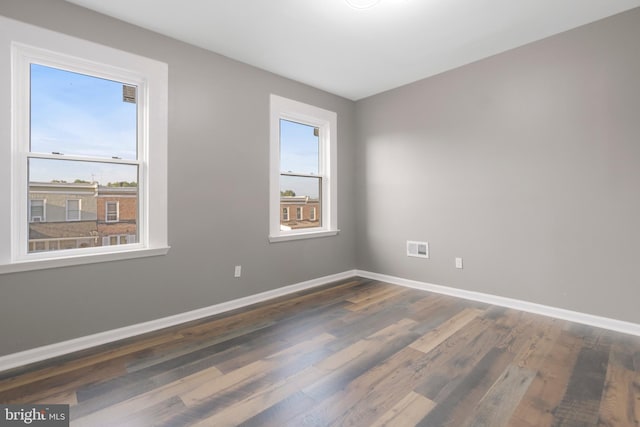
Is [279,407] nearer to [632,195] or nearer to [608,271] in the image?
[608,271]

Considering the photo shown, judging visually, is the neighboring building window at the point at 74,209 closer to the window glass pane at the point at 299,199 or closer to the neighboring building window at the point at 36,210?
the neighboring building window at the point at 36,210

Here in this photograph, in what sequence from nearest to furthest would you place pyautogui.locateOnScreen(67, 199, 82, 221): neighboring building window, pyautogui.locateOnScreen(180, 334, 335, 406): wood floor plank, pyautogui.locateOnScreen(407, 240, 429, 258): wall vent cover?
1. pyautogui.locateOnScreen(180, 334, 335, 406): wood floor plank
2. pyautogui.locateOnScreen(67, 199, 82, 221): neighboring building window
3. pyautogui.locateOnScreen(407, 240, 429, 258): wall vent cover

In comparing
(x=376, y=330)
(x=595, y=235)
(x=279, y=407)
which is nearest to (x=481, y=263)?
(x=595, y=235)

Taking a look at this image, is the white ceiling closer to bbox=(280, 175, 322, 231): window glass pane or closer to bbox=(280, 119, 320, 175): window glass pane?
bbox=(280, 119, 320, 175): window glass pane

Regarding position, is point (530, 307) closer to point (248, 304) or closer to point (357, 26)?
point (248, 304)

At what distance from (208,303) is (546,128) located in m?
3.74

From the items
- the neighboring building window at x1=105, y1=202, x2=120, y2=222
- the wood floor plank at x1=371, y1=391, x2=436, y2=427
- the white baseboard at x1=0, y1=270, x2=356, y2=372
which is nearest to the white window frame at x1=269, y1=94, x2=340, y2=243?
the white baseboard at x1=0, y1=270, x2=356, y2=372

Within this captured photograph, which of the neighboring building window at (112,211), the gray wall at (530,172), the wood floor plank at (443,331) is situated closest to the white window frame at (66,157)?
the neighboring building window at (112,211)

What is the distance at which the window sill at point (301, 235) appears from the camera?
3.64 metres

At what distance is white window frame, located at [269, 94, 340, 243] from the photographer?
142 inches

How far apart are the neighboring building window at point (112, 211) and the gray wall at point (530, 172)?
10.3ft

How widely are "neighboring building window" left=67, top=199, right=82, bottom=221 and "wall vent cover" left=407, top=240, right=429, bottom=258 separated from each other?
139 inches

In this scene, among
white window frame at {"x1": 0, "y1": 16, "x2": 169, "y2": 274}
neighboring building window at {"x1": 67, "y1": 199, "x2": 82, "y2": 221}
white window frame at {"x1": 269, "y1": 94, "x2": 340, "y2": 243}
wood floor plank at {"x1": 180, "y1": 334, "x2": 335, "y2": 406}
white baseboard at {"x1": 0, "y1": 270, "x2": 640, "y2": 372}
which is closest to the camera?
wood floor plank at {"x1": 180, "y1": 334, "x2": 335, "y2": 406}

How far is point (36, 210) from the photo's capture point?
2.29 m
